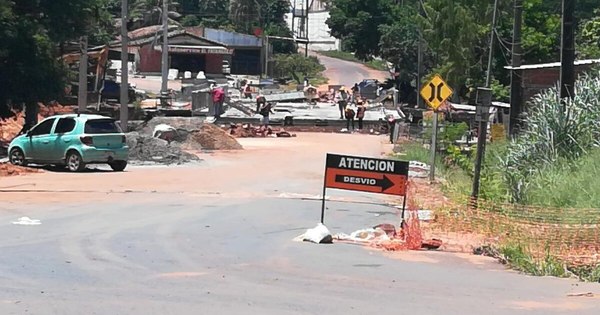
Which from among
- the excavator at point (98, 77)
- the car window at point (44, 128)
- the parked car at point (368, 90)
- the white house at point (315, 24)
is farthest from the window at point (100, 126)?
the white house at point (315, 24)

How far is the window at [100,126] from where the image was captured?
3100 centimetres

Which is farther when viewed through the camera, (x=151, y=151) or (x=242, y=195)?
(x=151, y=151)

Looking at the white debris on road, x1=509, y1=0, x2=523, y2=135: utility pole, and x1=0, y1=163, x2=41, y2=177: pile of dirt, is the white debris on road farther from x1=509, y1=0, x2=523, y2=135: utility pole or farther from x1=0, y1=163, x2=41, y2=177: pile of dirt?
x1=509, y1=0, x2=523, y2=135: utility pole

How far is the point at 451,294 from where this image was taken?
1149 centimetres

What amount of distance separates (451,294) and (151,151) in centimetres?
2708

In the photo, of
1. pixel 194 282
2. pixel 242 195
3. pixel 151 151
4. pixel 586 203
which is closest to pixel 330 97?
pixel 151 151

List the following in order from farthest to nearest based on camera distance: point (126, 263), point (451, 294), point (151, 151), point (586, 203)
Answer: point (151, 151) → point (586, 203) → point (126, 263) → point (451, 294)

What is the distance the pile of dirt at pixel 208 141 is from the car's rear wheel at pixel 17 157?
13655 mm

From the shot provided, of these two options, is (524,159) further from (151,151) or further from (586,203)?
(151,151)

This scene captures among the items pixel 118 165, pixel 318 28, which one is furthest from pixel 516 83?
pixel 318 28

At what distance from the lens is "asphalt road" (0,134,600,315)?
34.7 feet

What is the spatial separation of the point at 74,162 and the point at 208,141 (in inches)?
617

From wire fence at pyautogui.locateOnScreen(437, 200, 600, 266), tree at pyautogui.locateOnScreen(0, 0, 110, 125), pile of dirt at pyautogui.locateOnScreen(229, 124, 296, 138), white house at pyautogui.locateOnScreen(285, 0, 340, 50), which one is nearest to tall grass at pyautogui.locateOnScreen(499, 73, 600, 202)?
wire fence at pyautogui.locateOnScreen(437, 200, 600, 266)

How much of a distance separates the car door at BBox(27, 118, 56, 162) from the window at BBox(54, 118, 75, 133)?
1.11ft
